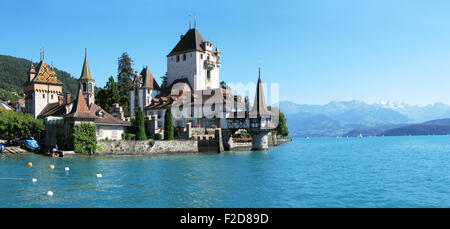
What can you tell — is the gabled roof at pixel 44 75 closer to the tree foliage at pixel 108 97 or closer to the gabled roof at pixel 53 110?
the gabled roof at pixel 53 110

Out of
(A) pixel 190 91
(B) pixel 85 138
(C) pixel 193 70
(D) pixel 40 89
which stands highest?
(C) pixel 193 70

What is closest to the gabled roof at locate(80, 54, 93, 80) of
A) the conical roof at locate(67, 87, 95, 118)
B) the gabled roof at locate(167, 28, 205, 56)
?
the gabled roof at locate(167, 28, 205, 56)

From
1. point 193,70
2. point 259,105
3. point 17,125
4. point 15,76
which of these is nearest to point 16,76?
point 15,76

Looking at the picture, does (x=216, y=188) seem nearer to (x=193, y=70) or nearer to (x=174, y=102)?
(x=174, y=102)

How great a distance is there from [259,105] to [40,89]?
116 ft

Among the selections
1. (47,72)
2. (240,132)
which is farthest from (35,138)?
(240,132)

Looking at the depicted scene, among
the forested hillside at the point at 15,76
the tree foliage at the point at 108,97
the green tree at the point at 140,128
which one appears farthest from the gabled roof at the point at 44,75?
the forested hillside at the point at 15,76

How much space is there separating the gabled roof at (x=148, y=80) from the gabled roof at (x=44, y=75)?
52.8 ft

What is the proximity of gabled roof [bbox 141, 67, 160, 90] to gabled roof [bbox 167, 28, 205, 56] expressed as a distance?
8.56 metres

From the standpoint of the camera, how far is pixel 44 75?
195ft

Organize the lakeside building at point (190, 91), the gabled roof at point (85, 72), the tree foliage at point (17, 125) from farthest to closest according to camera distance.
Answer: the gabled roof at point (85, 72), the lakeside building at point (190, 91), the tree foliage at point (17, 125)

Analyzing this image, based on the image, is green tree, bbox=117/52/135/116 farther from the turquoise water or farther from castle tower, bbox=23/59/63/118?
the turquoise water

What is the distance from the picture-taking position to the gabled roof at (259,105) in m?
59.1
